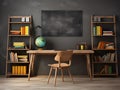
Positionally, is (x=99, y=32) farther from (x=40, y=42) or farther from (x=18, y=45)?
(x=18, y=45)

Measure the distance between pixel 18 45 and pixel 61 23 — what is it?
1390 mm

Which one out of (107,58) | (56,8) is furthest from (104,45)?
(56,8)

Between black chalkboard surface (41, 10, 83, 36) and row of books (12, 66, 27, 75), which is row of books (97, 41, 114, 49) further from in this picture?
row of books (12, 66, 27, 75)

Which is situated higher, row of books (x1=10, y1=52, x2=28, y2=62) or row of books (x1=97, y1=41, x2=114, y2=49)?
row of books (x1=97, y1=41, x2=114, y2=49)

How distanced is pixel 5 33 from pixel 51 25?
1.37 m

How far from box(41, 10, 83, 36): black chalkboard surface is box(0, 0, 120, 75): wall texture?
0.39ft

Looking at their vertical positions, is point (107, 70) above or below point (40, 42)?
below

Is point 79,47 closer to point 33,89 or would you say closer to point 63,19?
point 63,19

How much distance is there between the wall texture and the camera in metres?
6.39

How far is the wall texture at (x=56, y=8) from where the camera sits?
6.39 metres

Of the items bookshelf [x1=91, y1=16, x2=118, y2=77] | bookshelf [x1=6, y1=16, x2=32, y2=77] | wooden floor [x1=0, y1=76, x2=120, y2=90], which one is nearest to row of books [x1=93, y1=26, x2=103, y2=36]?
bookshelf [x1=91, y1=16, x2=118, y2=77]

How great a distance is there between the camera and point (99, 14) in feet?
20.9

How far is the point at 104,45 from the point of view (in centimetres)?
615

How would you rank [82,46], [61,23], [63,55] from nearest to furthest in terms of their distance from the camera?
[63,55], [82,46], [61,23]
